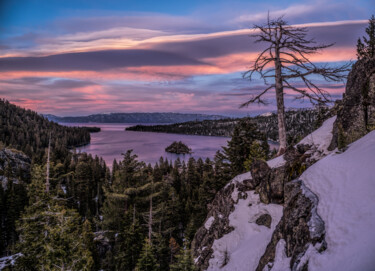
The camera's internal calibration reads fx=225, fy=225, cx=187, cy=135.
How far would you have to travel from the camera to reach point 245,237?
43.0 ft

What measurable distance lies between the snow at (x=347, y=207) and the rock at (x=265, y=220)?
432 cm

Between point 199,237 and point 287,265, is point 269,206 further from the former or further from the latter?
point 199,237

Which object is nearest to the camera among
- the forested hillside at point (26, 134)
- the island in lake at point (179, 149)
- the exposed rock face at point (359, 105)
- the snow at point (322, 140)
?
the exposed rock face at point (359, 105)

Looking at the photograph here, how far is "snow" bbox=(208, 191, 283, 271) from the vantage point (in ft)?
35.9

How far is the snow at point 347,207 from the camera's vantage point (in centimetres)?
507

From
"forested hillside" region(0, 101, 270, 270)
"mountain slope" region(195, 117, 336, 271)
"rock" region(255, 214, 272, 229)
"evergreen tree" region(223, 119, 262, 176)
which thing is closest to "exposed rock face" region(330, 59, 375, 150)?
"mountain slope" region(195, 117, 336, 271)

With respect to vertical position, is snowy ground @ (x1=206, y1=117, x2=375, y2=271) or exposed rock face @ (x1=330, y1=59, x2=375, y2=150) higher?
exposed rock face @ (x1=330, y1=59, x2=375, y2=150)

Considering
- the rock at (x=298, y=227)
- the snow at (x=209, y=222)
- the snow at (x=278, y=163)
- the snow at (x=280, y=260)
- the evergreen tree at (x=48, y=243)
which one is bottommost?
the snow at (x=209, y=222)

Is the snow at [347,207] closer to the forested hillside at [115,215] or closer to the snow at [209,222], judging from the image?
the forested hillside at [115,215]

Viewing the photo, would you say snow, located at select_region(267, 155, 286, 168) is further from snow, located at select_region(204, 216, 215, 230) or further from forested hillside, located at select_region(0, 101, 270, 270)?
snow, located at select_region(204, 216, 215, 230)

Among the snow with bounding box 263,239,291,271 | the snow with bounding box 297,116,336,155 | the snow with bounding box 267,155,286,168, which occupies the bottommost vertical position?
the snow with bounding box 263,239,291,271

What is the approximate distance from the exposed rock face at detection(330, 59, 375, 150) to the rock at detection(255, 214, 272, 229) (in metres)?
5.17

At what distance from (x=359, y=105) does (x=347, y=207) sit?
842 centimetres

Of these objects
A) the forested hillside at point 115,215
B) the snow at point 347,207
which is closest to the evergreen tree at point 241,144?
the forested hillside at point 115,215
